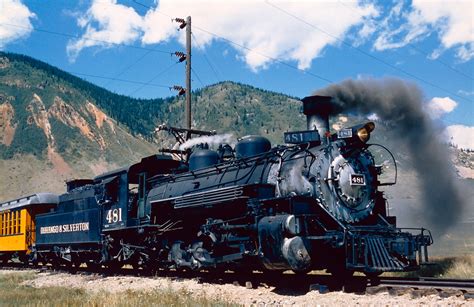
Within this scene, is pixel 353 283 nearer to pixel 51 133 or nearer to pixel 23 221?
pixel 23 221

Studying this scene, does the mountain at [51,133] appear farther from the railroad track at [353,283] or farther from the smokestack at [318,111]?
the smokestack at [318,111]

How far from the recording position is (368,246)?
1133 centimetres

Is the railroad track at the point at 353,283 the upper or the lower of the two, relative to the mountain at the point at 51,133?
lower

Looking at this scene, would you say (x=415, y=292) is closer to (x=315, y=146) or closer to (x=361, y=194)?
(x=361, y=194)

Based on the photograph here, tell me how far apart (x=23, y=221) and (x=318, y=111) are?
18.2 metres

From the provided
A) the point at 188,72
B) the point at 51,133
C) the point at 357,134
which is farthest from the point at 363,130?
the point at 51,133

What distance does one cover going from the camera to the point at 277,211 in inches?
504

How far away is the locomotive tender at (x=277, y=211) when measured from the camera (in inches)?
461

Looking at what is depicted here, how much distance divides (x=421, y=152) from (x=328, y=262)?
322 inches

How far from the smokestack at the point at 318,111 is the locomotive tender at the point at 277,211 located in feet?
0.09

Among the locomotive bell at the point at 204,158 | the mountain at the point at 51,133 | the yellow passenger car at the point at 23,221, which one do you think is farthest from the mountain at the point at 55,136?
the locomotive bell at the point at 204,158

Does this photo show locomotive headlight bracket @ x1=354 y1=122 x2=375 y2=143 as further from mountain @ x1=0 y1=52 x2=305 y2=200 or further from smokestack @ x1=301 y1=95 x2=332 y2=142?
mountain @ x1=0 y1=52 x2=305 y2=200

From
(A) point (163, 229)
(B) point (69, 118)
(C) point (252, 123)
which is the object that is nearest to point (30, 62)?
(B) point (69, 118)

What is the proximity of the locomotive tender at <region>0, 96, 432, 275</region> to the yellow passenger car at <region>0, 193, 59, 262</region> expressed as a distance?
9480 mm
